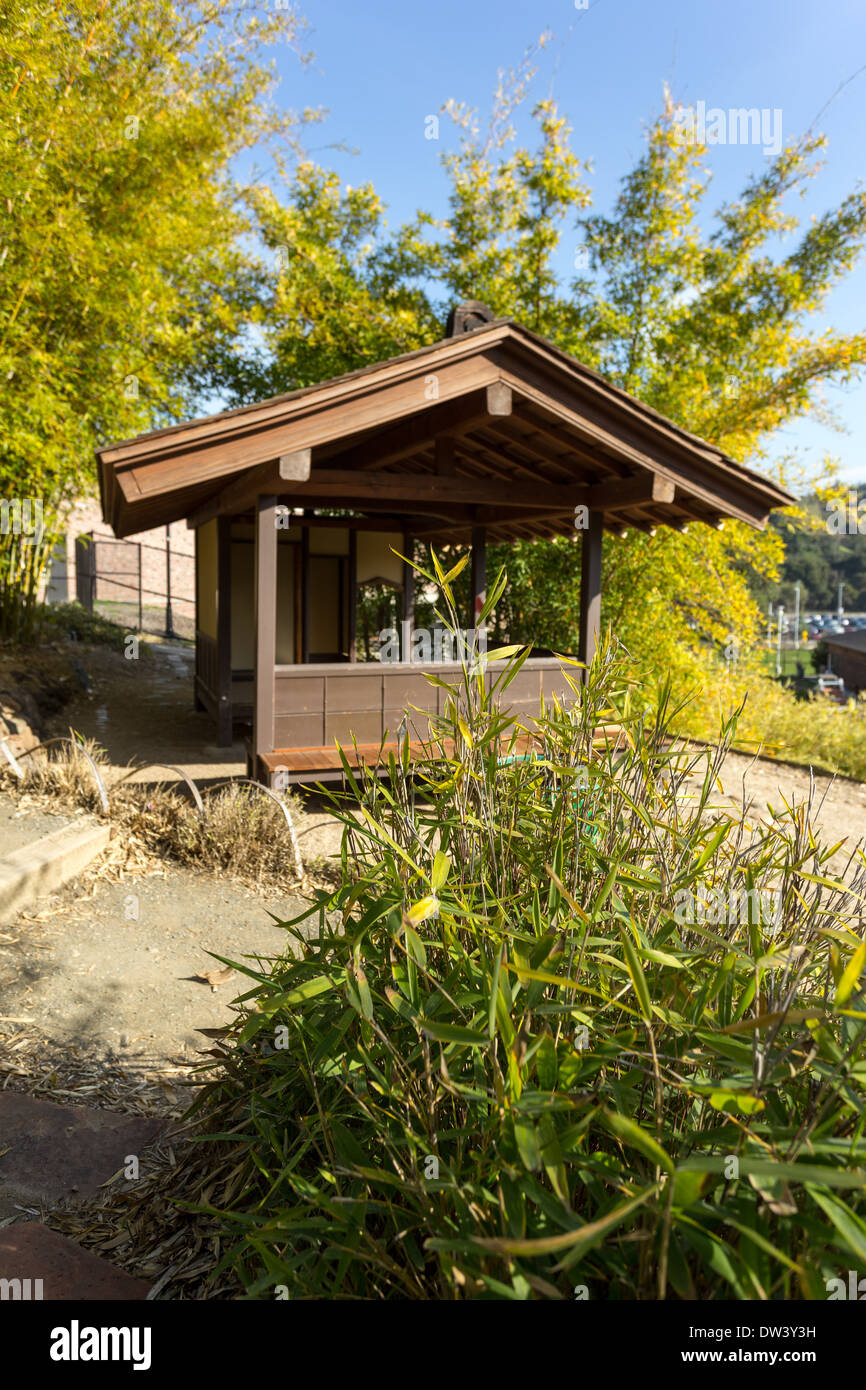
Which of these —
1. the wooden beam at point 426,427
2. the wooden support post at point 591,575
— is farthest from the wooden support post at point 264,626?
the wooden support post at point 591,575

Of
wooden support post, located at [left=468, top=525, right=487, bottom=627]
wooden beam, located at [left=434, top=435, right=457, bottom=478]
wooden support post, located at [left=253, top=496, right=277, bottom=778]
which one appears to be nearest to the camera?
wooden support post, located at [left=253, top=496, right=277, bottom=778]

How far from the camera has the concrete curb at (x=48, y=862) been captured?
4.25m

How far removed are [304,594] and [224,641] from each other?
2.21m

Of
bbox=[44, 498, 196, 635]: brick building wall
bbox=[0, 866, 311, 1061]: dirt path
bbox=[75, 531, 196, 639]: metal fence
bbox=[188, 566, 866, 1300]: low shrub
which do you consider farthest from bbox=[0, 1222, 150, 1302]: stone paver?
bbox=[44, 498, 196, 635]: brick building wall

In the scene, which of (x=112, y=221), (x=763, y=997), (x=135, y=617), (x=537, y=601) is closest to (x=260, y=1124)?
(x=763, y=997)

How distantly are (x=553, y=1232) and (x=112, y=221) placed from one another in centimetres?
1053

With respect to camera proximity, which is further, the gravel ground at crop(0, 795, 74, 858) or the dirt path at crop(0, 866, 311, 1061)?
the gravel ground at crop(0, 795, 74, 858)

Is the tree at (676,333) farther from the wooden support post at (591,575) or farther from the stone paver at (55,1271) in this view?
the stone paver at (55,1271)

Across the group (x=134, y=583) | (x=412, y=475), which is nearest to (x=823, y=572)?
(x=134, y=583)

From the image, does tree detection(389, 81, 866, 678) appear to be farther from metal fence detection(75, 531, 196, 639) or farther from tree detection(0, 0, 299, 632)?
metal fence detection(75, 531, 196, 639)

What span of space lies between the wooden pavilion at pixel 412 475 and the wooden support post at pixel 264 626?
1 centimetres

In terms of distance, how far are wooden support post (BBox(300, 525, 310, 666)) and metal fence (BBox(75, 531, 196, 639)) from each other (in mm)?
11125

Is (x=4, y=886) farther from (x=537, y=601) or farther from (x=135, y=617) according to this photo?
(x=135, y=617)

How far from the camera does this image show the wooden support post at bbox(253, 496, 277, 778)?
6.87m
